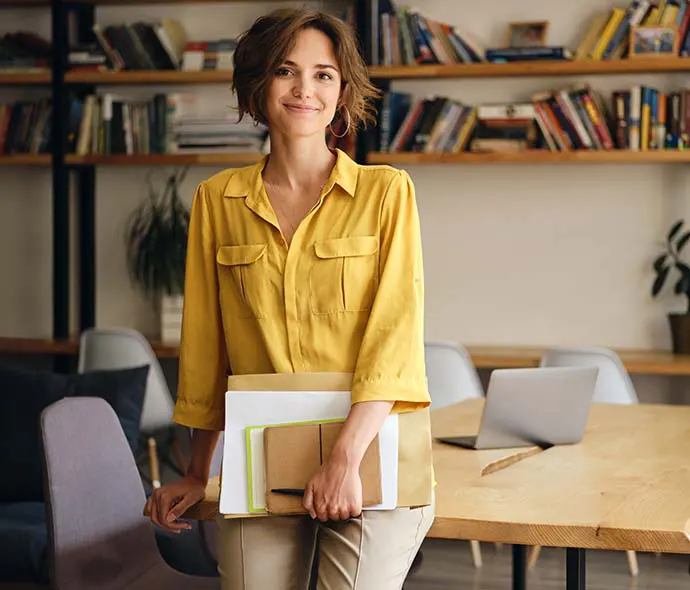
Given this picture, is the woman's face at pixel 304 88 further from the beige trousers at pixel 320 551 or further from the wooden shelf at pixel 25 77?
the wooden shelf at pixel 25 77

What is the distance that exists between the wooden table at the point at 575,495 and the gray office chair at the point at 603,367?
0.91 metres

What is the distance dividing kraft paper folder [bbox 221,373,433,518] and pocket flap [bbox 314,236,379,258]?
17 cm

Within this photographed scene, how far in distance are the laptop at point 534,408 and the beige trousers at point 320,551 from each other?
3.28 feet

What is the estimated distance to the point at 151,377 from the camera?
4430mm

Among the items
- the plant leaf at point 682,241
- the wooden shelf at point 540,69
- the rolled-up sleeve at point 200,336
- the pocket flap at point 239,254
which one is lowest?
the rolled-up sleeve at point 200,336

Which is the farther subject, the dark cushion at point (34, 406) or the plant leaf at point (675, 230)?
the plant leaf at point (675, 230)

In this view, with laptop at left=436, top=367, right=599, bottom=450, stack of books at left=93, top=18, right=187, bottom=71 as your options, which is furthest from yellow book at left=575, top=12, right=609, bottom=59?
laptop at left=436, top=367, right=599, bottom=450

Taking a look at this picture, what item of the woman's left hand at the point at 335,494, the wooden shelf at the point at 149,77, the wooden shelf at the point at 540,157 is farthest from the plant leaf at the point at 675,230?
the woman's left hand at the point at 335,494

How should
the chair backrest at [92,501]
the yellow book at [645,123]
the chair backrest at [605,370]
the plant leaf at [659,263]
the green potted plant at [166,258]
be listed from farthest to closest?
the green potted plant at [166,258] < the plant leaf at [659,263] < the yellow book at [645,123] < the chair backrest at [605,370] < the chair backrest at [92,501]

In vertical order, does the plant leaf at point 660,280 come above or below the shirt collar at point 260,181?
below

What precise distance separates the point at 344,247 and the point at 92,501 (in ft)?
3.31

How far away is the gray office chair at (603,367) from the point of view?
3953mm

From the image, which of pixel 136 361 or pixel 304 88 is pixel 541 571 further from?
pixel 304 88

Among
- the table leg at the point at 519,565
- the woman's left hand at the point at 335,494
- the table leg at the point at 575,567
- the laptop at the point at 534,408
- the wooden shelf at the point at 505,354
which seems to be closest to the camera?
the woman's left hand at the point at 335,494
